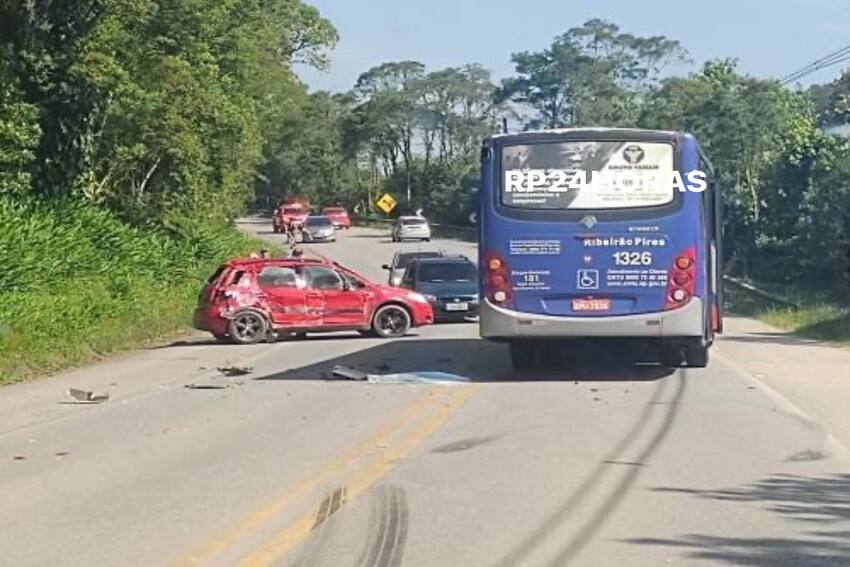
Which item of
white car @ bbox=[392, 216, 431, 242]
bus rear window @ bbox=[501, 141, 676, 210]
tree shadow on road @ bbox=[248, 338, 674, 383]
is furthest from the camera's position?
white car @ bbox=[392, 216, 431, 242]

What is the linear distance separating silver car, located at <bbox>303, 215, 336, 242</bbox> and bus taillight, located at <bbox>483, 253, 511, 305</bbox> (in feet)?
180

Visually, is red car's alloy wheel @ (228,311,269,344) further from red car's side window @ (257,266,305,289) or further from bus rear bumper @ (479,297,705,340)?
bus rear bumper @ (479,297,705,340)

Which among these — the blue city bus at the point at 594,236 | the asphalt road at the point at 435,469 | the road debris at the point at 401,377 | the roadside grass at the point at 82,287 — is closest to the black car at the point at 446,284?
the roadside grass at the point at 82,287

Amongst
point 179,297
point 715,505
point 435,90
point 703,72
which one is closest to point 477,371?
point 715,505

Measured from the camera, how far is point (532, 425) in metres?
14.9

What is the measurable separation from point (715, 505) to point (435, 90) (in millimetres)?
99161

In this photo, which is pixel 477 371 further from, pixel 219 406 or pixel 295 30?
pixel 295 30

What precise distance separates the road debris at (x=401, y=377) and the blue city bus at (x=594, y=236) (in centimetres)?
109

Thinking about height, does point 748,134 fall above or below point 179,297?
above

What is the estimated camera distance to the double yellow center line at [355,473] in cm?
889

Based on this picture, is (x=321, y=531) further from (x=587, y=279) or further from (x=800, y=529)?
(x=587, y=279)

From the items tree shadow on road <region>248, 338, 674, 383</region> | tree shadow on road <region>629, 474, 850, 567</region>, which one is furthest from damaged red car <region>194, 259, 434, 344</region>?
A: tree shadow on road <region>629, 474, 850, 567</region>

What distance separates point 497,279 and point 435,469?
720 cm

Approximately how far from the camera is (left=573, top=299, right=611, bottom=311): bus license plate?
18.8 meters
